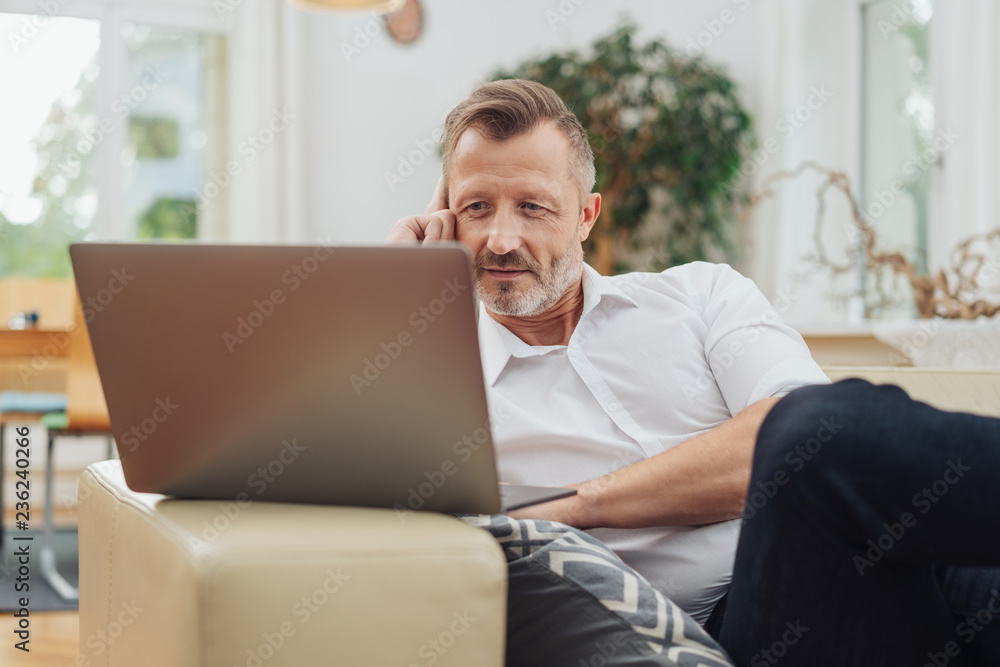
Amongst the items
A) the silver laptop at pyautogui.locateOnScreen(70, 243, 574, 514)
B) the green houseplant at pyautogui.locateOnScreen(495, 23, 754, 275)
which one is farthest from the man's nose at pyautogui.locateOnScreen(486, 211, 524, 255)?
the green houseplant at pyautogui.locateOnScreen(495, 23, 754, 275)

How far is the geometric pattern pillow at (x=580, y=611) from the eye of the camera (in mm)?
736

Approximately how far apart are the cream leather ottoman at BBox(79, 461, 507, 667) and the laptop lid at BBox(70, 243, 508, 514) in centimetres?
5

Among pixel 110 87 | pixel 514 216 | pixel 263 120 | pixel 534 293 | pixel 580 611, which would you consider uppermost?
pixel 110 87

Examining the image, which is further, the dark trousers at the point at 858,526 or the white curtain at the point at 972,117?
the white curtain at the point at 972,117

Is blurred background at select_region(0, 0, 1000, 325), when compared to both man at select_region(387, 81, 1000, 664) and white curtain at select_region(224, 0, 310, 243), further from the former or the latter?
man at select_region(387, 81, 1000, 664)

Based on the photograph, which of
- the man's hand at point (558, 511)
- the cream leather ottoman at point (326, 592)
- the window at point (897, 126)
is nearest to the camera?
the cream leather ottoman at point (326, 592)

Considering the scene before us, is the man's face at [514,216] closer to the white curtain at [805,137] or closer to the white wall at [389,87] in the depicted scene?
the white curtain at [805,137]

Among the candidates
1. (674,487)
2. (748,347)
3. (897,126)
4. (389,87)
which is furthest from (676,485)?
(389,87)

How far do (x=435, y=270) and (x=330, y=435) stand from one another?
0.17 meters

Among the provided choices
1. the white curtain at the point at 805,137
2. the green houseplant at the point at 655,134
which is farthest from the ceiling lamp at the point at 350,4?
the white curtain at the point at 805,137

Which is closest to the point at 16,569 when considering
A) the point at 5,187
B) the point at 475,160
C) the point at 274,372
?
the point at 5,187

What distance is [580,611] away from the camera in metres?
0.76

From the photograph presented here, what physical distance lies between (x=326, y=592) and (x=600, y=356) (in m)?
0.64

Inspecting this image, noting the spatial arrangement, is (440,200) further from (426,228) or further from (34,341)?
(34,341)
